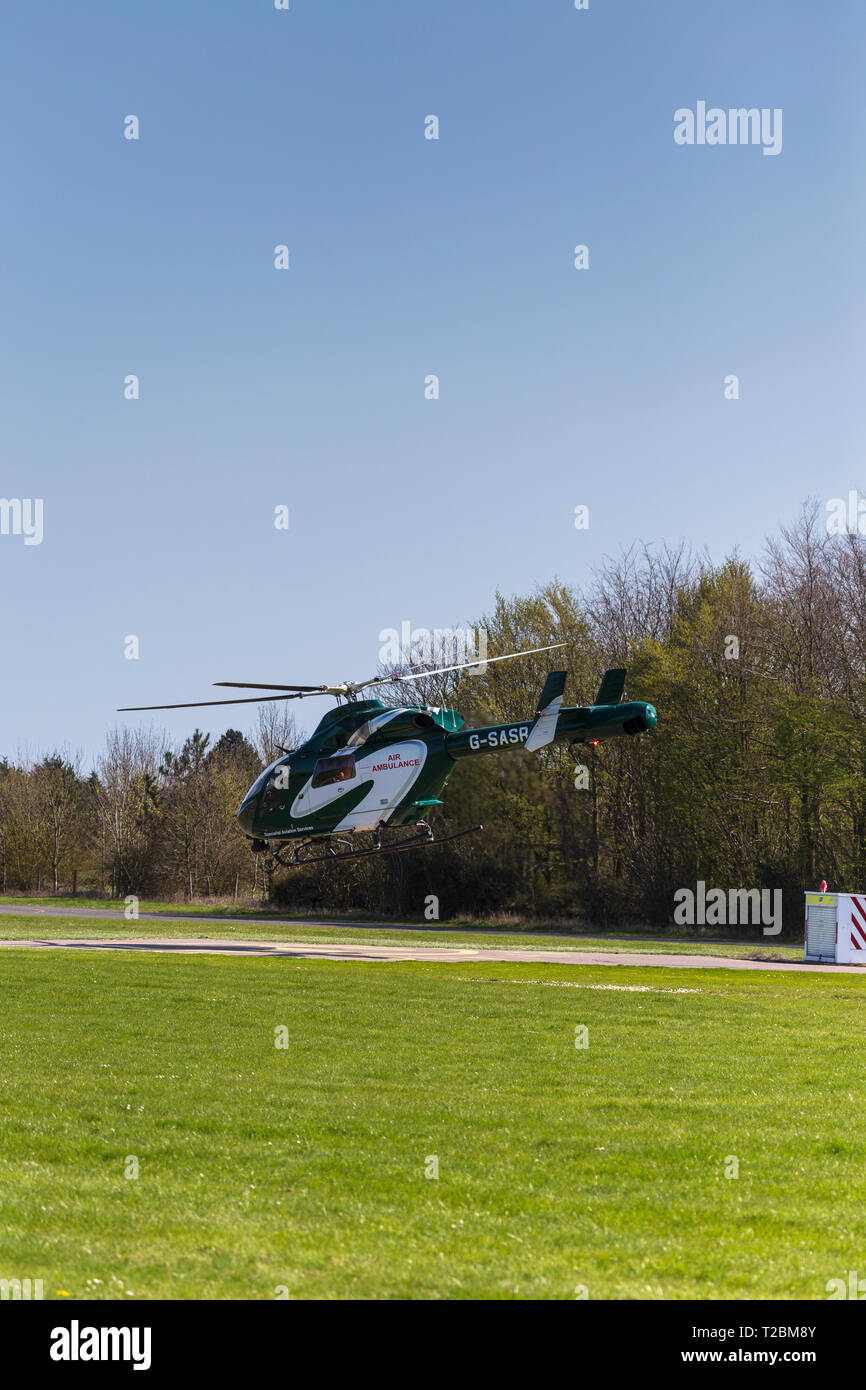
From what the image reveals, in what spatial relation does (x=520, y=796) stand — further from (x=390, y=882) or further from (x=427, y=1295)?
(x=427, y=1295)

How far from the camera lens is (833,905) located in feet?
95.7

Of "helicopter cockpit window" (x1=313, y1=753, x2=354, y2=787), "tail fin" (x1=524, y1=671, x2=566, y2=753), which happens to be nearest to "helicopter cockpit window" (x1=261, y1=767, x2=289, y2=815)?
"helicopter cockpit window" (x1=313, y1=753, x2=354, y2=787)

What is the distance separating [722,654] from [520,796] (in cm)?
926

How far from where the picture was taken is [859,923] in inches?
1148

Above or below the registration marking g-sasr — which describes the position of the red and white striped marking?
below

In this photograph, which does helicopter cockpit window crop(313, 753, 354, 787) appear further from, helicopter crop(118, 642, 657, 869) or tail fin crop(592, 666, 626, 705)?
tail fin crop(592, 666, 626, 705)

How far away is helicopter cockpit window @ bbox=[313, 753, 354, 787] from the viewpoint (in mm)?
32812

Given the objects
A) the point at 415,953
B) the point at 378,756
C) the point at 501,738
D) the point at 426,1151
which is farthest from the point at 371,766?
the point at 426,1151

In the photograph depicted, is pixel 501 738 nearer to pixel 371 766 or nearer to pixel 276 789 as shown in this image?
pixel 371 766

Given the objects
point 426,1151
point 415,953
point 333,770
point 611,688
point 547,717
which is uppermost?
point 611,688

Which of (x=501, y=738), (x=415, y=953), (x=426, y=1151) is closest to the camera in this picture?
(x=426, y=1151)

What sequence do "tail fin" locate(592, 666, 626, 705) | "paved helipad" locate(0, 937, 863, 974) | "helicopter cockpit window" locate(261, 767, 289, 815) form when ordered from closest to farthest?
"paved helipad" locate(0, 937, 863, 974), "tail fin" locate(592, 666, 626, 705), "helicopter cockpit window" locate(261, 767, 289, 815)

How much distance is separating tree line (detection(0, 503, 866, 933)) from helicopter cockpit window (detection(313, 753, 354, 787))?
11.5 meters

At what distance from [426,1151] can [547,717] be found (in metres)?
21.6
